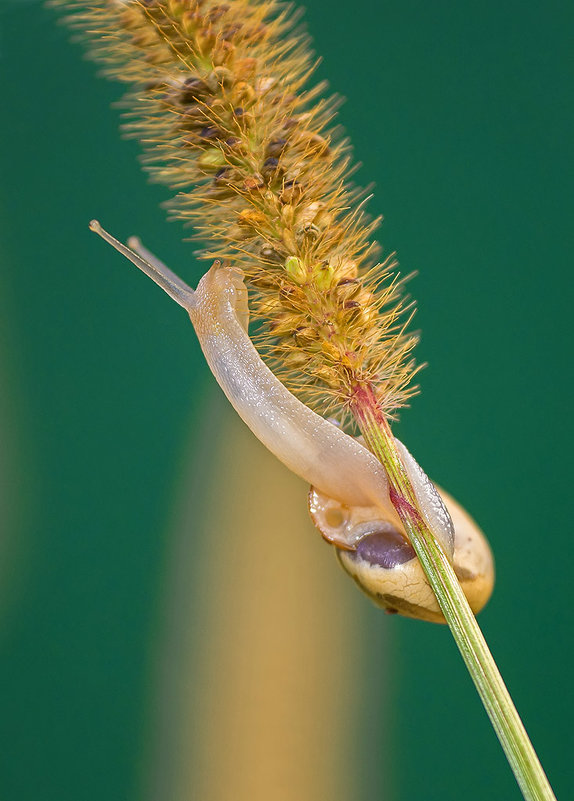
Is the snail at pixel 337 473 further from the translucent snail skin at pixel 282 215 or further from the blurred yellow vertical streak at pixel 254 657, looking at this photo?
the blurred yellow vertical streak at pixel 254 657

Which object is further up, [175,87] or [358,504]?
[175,87]

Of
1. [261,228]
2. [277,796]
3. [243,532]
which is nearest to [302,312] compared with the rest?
[261,228]

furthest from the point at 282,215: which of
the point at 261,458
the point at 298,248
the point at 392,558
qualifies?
the point at 261,458

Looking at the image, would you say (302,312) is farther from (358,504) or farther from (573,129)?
(573,129)

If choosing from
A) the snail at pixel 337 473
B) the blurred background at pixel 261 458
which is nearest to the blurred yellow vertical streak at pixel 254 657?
the blurred background at pixel 261 458

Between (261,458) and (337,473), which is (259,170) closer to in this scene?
(337,473)
